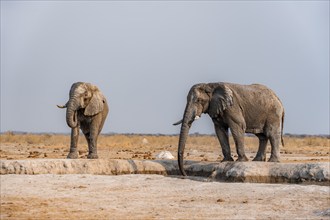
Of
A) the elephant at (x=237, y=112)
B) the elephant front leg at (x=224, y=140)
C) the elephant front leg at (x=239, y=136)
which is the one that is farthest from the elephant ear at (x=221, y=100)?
the elephant front leg at (x=224, y=140)

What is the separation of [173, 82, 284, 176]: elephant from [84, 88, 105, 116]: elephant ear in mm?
3474

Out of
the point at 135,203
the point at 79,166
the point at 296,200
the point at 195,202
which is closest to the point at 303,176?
the point at 296,200

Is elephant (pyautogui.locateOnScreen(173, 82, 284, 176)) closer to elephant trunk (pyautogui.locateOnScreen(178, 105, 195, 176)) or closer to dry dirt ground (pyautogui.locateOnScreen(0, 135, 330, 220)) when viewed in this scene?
elephant trunk (pyautogui.locateOnScreen(178, 105, 195, 176))

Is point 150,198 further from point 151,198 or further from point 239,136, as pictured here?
point 239,136

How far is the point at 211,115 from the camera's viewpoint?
20703 mm

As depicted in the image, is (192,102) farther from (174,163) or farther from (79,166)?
(79,166)

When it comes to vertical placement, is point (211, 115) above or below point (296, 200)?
above

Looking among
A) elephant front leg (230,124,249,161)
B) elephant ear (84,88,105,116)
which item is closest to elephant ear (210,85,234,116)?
elephant front leg (230,124,249,161)

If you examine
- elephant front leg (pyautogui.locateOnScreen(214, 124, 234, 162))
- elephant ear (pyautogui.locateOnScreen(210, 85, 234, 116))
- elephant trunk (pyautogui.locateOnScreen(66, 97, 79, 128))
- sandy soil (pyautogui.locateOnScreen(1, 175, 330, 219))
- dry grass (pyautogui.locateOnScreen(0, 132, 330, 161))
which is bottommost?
dry grass (pyautogui.locateOnScreen(0, 132, 330, 161))

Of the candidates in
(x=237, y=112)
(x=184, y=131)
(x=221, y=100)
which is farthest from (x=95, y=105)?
(x=237, y=112)

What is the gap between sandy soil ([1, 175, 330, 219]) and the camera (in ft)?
45.0

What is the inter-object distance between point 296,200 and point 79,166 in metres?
7.12

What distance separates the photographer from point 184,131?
65.5 ft

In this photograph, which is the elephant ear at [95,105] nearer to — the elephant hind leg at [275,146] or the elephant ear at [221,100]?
the elephant ear at [221,100]
